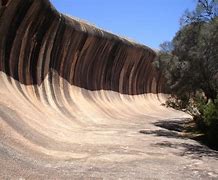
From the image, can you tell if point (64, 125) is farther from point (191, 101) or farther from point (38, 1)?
point (191, 101)

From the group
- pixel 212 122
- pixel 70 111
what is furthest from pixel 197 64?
pixel 70 111

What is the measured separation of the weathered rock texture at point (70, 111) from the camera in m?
11.9

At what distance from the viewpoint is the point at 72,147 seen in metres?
15.0

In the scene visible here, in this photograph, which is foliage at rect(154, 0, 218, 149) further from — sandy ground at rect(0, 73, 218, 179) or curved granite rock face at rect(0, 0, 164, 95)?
curved granite rock face at rect(0, 0, 164, 95)

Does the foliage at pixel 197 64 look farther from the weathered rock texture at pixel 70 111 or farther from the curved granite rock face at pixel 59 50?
the curved granite rock face at pixel 59 50

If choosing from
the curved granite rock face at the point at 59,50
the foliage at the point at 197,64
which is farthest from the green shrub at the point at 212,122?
the curved granite rock face at the point at 59,50

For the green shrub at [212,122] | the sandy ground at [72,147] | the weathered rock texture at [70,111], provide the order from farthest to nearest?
the green shrub at [212,122] < the weathered rock texture at [70,111] < the sandy ground at [72,147]

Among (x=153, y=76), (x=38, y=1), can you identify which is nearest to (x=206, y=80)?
(x=38, y=1)

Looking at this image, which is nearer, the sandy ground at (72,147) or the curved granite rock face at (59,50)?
the sandy ground at (72,147)

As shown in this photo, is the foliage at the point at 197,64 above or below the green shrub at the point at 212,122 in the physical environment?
above

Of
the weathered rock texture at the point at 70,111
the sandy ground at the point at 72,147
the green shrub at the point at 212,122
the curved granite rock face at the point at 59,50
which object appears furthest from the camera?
the curved granite rock face at the point at 59,50

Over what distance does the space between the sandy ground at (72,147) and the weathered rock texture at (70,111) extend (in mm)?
24

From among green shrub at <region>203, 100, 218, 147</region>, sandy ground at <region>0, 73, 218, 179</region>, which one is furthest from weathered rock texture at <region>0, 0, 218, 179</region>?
green shrub at <region>203, 100, 218, 147</region>

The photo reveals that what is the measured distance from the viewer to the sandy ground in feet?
36.7
